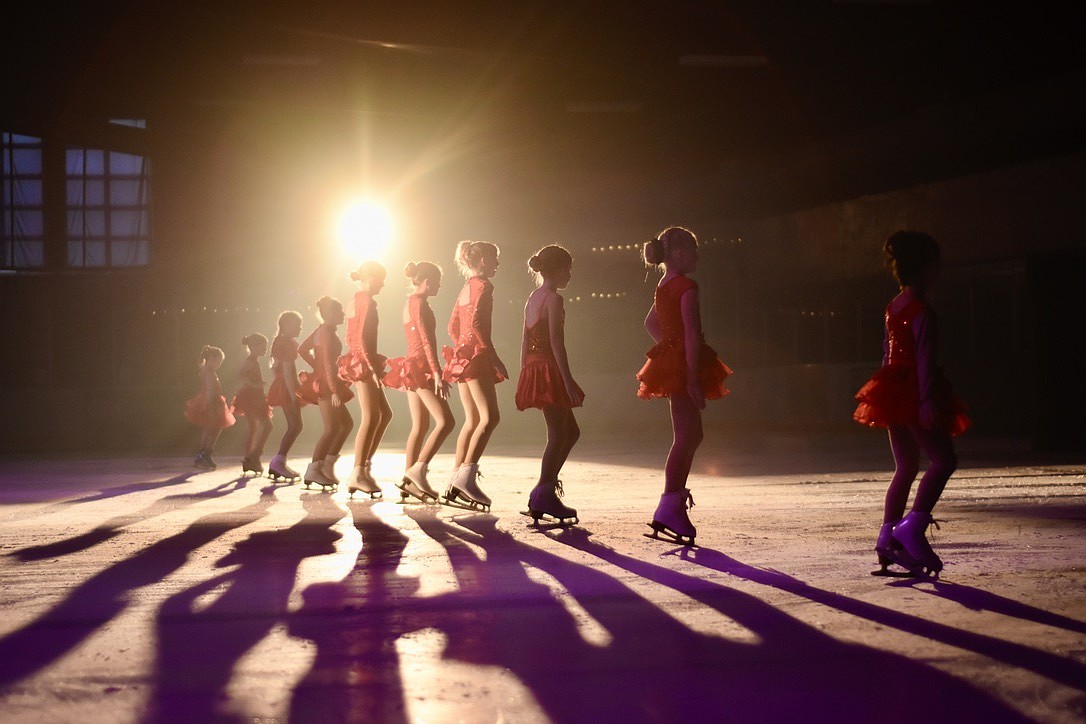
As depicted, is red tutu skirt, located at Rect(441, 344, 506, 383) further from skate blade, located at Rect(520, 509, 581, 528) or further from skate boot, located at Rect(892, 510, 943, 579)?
skate boot, located at Rect(892, 510, 943, 579)

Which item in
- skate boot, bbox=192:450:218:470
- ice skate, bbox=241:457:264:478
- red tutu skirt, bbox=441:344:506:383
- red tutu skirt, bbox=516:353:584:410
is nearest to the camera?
red tutu skirt, bbox=516:353:584:410

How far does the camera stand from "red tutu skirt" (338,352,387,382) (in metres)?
A: 9.66

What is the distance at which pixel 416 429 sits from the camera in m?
9.35

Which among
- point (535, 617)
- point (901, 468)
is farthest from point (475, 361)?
point (535, 617)

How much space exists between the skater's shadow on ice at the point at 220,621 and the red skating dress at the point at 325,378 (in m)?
3.73

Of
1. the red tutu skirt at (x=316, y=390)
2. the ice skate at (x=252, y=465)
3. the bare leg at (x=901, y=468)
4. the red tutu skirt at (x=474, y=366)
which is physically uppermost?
the red tutu skirt at (x=474, y=366)

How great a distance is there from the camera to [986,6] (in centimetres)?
1557

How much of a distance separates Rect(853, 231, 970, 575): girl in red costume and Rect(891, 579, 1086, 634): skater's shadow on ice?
195mm

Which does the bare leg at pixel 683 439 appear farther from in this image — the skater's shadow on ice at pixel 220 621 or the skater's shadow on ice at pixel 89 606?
the skater's shadow on ice at pixel 89 606

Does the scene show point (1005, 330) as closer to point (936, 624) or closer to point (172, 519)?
point (172, 519)

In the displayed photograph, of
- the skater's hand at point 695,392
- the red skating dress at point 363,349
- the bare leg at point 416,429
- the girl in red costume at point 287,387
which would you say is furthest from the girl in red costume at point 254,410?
the skater's hand at point 695,392

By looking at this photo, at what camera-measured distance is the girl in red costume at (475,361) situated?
8469 mm

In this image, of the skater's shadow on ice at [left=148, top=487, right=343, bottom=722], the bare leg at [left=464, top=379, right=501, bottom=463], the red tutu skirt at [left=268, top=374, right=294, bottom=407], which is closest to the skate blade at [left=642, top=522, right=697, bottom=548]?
the skater's shadow on ice at [left=148, top=487, right=343, bottom=722]

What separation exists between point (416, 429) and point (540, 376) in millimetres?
2073
